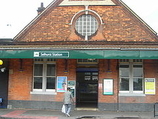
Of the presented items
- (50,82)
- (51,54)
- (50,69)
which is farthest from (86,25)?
(50,82)

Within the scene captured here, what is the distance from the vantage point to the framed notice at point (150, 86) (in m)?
13.2

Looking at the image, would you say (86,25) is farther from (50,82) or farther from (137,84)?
(137,84)

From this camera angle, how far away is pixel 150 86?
1328 centimetres

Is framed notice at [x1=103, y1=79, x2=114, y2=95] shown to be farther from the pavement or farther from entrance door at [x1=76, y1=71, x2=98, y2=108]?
entrance door at [x1=76, y1=71, x2=98, y2=108]

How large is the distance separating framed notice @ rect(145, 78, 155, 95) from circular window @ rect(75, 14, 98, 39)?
469cm

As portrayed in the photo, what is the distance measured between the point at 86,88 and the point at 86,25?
14.4 feet

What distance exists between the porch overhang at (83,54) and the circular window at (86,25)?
7.98 feet

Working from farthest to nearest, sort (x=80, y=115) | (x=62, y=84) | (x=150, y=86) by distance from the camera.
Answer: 1. (x=62, y=84)
2. (x=150, y=86)
3. (x=80, y=115)

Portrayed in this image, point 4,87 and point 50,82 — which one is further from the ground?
point 50,82

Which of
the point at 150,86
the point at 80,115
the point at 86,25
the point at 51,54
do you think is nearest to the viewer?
the point at 80,115

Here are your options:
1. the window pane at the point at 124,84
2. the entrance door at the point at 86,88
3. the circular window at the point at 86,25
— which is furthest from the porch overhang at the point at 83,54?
the entrance door at the point at 86,88

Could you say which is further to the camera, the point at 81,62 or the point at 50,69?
the point at 50,69

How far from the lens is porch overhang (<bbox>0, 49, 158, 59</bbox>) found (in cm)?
1213

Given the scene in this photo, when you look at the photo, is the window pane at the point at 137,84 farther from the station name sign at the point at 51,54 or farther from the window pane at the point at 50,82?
the window pane at the point at 50,82
